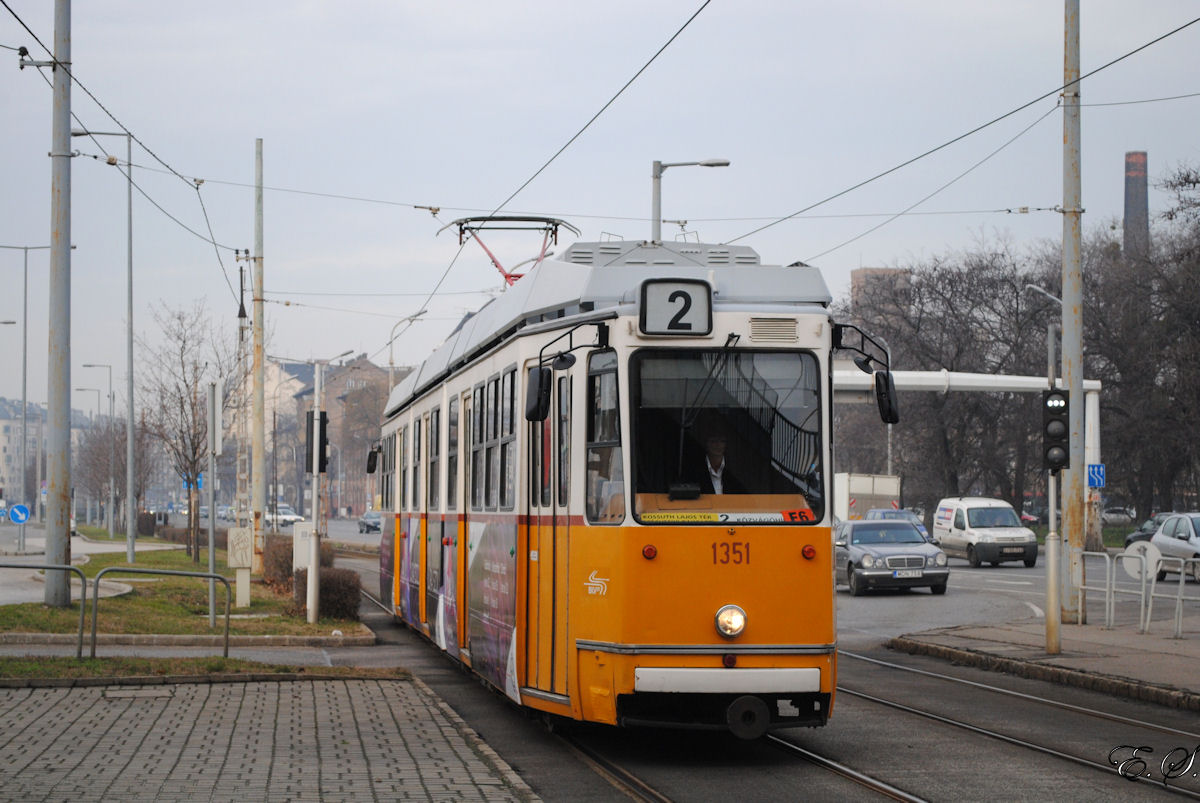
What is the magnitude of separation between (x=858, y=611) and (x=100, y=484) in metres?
61.4

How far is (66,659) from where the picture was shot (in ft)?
46.0

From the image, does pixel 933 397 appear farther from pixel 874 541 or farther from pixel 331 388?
pixel 331 388

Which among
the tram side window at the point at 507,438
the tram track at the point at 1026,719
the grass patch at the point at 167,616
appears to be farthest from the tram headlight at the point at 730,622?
the grass patch at the point at 167,616

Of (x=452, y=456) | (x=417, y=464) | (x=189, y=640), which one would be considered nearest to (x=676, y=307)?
(x=452, y=456)

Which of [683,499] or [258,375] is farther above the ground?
[258,375]

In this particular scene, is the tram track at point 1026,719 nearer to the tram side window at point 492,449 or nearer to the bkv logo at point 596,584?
the bkv logo at point 596,584

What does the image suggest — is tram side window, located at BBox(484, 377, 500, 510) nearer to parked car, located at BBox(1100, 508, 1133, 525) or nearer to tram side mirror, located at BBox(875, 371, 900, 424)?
tram side mirror, located at BBox(875, 371, 900, 424)

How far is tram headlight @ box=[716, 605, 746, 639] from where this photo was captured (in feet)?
30.0

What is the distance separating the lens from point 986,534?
127 ft

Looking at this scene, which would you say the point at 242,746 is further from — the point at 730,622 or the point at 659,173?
the point at 659,173

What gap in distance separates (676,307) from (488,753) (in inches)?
121

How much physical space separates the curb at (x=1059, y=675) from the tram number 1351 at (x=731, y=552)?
5.51m

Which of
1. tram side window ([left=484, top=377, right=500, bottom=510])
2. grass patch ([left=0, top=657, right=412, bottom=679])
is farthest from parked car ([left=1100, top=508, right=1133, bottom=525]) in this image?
tram side window ([left=484, top=377, right=500, bottom=510])

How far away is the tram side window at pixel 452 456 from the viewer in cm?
1380
